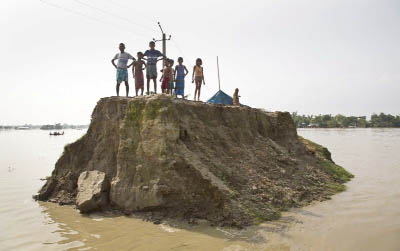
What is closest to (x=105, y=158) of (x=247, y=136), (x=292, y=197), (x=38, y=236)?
(x=38, y=236)

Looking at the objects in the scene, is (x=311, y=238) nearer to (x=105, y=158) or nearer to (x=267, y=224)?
(x=267, y=224)

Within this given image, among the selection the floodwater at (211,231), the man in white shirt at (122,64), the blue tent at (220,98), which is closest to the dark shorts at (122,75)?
the man in white shirt at (122,64)

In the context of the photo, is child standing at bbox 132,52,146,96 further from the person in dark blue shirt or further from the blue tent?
the blue tent

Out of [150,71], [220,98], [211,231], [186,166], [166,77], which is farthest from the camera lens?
[220,98]

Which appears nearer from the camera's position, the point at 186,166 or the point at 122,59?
the point at 186,166

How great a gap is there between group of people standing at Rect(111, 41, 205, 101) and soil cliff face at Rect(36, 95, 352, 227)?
4.04 feet

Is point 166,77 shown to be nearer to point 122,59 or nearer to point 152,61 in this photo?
point 152,61

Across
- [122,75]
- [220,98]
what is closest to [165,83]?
[122,75]

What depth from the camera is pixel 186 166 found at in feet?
21.7

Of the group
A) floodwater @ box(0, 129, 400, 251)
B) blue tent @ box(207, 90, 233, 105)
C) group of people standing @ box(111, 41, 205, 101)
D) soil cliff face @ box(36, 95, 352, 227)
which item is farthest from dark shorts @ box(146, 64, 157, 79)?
blue tent @ box(207, 90, 233, 105)

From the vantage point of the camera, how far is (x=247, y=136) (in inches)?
370

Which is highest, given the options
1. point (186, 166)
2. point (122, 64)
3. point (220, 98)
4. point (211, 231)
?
point (122, 64)

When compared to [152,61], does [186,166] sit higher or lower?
lower

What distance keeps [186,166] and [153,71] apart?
13.1ft
